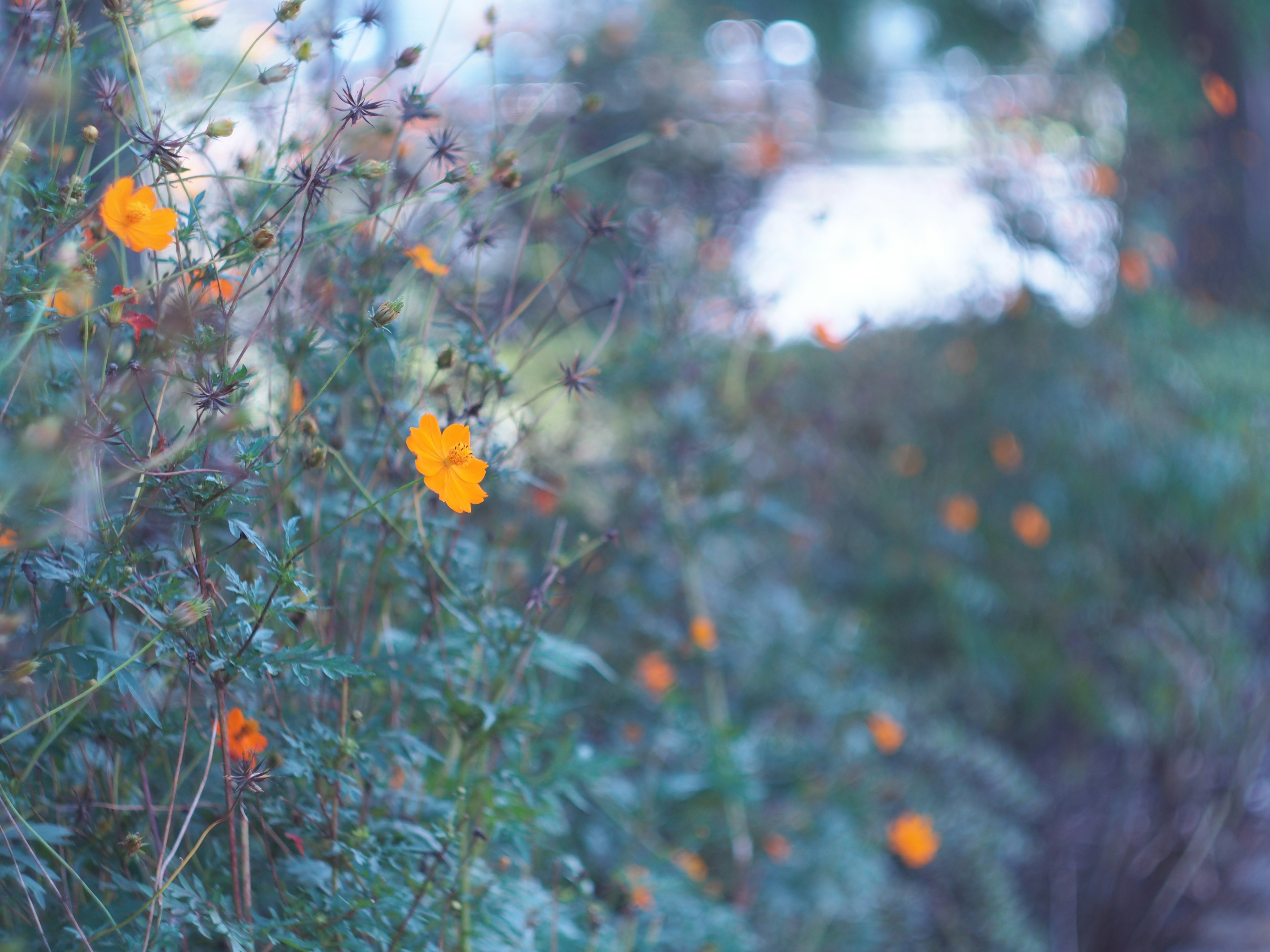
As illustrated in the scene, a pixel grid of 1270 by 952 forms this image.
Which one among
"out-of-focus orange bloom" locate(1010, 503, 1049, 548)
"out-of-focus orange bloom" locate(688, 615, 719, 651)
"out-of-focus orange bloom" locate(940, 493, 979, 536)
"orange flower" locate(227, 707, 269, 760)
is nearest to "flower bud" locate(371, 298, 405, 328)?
"orange flower" locate(227, 707, 269, 760)

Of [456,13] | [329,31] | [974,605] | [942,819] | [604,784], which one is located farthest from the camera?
[456,13]

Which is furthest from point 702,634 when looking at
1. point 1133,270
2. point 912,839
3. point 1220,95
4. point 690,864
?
point 1220,95

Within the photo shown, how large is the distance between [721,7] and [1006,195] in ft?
6.69

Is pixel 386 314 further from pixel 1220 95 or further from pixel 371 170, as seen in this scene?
pixel 1220 95

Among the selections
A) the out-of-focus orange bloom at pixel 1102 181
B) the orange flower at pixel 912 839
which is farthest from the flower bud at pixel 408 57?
the out-of-focus orange bloom at pixel 1102 181

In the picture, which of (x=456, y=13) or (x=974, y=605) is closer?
(x=974, y=605)

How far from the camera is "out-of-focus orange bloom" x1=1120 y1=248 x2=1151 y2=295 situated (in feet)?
9.25

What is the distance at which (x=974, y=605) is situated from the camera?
8.18ft

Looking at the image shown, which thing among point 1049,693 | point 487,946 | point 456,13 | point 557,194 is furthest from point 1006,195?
point 487,946

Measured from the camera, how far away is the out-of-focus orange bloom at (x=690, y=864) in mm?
1412

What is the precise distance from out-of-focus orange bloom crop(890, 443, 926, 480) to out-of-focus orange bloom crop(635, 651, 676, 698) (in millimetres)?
1353

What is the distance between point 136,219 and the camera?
0.72 meters

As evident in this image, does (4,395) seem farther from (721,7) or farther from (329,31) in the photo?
(721,7)

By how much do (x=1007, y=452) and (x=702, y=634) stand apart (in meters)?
1.54
